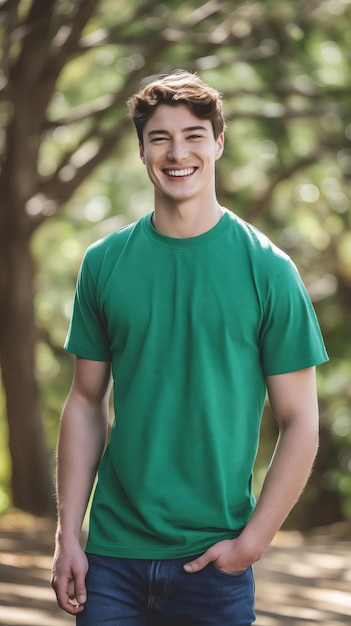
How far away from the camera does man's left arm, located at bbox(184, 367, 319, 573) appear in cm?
274

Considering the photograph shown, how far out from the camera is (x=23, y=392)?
38.3ft

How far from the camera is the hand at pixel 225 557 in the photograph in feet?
8.95

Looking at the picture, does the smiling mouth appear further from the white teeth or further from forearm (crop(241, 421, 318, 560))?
forearm (crop(241, 421, 318, 560))

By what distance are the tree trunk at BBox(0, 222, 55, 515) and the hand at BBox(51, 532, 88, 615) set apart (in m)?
8.53

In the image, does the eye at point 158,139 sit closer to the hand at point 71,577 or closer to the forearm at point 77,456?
the forearm at point 77,456

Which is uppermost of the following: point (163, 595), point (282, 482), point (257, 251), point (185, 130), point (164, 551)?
point (185, 130)

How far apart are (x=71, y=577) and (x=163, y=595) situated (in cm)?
26

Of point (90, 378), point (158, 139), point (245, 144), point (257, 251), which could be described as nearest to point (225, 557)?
point (90, 378)

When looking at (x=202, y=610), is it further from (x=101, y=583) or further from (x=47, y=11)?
(x=47, y=11)

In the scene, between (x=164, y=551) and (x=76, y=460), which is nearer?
(x=164, y=551)

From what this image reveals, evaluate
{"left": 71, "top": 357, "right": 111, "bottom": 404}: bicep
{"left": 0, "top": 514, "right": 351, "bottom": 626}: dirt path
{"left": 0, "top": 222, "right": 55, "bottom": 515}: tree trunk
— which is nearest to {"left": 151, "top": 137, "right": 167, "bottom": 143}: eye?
{"left": 71, "top": 357, "right": 111, "bottom": 404}: bicep

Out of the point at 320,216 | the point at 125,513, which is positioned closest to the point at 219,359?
the point at 125,513

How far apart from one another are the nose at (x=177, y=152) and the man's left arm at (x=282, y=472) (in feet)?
2.02

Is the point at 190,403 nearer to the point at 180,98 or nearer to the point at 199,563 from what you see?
the point at 199,563
